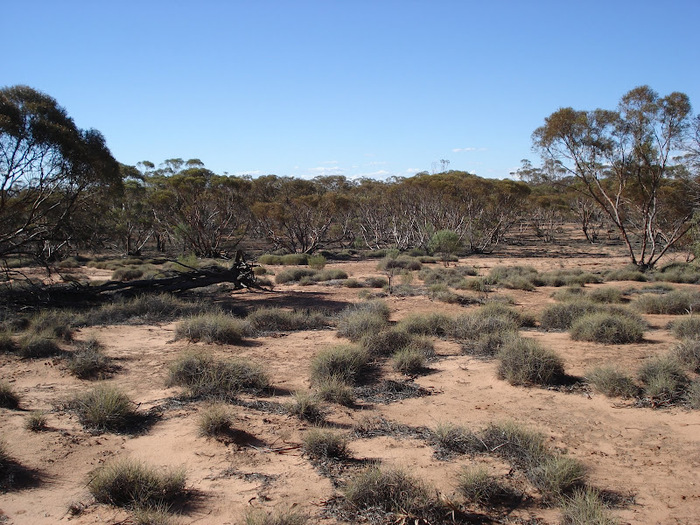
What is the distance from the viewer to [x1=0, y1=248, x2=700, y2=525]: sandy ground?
4141 mm

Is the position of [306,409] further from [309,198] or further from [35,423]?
[309,198]

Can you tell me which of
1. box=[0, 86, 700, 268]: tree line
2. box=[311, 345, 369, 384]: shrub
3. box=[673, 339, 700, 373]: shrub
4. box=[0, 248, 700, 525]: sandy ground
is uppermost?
box=[0, 86, 700, 268]: tree line

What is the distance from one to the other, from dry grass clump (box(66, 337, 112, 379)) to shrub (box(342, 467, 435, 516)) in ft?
17.5

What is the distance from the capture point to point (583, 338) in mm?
9609

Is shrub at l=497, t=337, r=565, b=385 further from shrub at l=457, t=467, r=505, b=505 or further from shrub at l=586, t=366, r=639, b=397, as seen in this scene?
shrub at l=457, t=467, r=505, b=505

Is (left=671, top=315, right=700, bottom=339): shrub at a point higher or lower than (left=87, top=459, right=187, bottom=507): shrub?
higher

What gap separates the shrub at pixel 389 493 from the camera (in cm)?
394

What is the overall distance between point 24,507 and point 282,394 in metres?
3.38

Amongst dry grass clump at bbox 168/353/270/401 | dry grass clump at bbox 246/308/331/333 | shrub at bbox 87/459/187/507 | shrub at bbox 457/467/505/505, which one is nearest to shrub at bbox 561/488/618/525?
shrub at bbox 457/467/505/505

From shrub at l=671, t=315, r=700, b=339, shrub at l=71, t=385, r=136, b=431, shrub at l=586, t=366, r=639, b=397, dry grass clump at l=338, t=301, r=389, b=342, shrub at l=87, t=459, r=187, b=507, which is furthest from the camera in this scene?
dry grass clump at l=338, t=301, r=389, b=342

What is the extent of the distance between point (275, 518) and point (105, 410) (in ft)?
10.4

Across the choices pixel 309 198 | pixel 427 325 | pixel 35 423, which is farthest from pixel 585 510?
pixel 309 198

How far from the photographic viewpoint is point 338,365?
7.49 meters

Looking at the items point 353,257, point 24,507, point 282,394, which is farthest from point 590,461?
point 353,257
